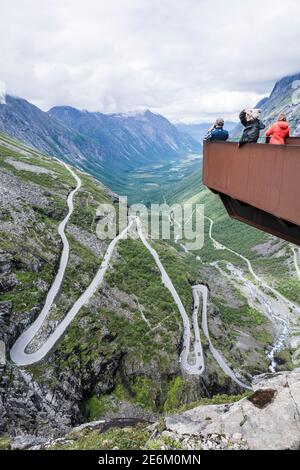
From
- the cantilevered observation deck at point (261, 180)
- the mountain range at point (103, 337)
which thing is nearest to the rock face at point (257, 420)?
the mountain range at point (103, 337)

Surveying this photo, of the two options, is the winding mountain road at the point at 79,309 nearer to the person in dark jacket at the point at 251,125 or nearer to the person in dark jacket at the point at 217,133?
the person in dark jacket at the point at 217,133

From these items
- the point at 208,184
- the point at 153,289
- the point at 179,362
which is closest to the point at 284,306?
the point at 153,289

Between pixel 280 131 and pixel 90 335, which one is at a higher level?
pixel 280 131

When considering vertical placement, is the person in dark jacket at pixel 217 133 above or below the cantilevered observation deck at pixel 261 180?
above

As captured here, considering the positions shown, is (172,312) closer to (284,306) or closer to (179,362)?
(179,362)

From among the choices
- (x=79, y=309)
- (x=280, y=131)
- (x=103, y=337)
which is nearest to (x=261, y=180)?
(x=280, y=131)

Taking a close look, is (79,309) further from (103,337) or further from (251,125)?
(251,125)
